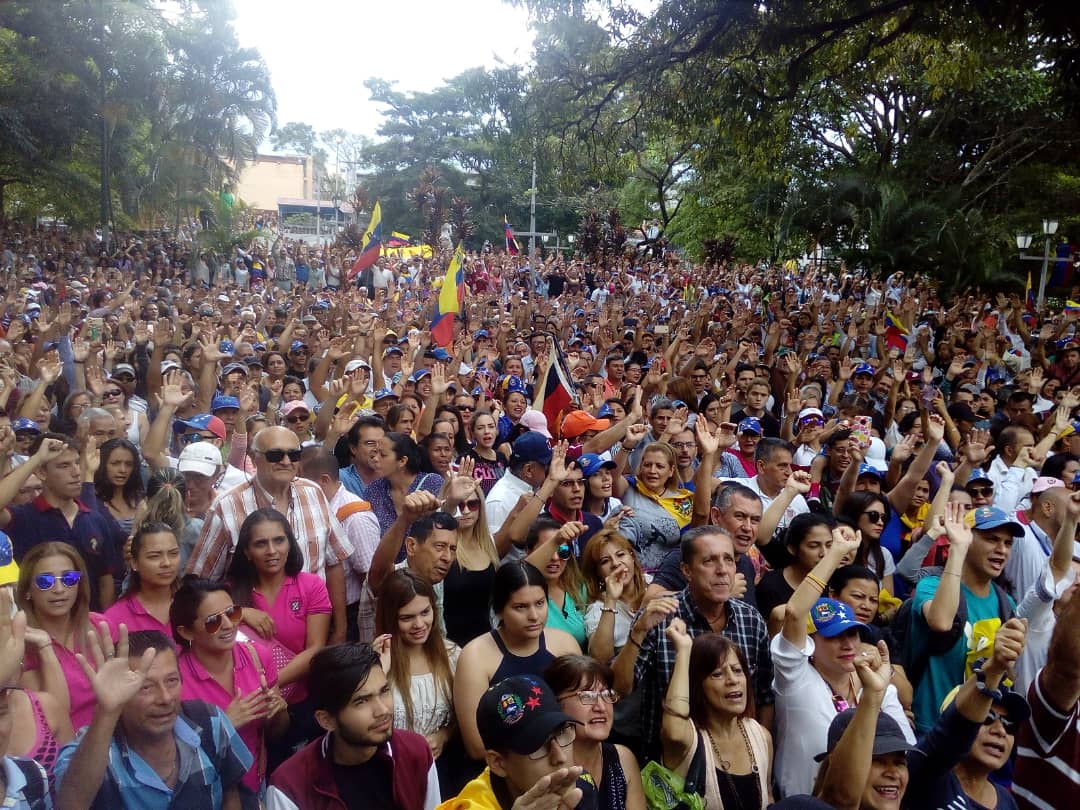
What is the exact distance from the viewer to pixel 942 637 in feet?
12.0

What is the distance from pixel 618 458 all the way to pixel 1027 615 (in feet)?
7.85

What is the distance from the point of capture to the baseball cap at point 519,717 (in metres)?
2.38

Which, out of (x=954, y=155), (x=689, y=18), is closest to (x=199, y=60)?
(x=954, y=155)

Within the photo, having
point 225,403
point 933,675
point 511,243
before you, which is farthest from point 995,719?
point 511,243

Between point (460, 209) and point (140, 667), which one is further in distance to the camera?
point (460, 209)

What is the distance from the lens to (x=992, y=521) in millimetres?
3914

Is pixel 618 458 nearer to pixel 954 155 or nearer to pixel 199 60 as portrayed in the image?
pixel 954 155

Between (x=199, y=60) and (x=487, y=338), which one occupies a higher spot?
(x=199, y=60)

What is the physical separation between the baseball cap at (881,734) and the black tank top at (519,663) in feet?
3.21

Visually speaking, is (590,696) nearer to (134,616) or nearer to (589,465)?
(134,616)

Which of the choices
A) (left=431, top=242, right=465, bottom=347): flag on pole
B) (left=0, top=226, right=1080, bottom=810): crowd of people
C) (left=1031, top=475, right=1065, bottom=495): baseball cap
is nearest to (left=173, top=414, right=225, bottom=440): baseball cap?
(left=0, top=226, right=1080, bottom=810): crowd of people

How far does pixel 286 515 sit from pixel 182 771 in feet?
5.21

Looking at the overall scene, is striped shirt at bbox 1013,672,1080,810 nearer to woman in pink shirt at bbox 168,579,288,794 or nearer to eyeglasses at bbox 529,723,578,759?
eyeglasses at bbox 529,723,578,759

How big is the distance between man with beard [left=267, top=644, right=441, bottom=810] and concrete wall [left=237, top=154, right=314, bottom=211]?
300ft
